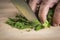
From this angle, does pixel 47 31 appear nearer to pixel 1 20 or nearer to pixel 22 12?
pixel 22 12

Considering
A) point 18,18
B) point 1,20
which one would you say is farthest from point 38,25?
point 1,20

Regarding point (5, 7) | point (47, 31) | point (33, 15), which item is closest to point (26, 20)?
point (33, 15)

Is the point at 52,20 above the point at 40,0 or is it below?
below

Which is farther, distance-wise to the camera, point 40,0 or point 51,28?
point 40,0

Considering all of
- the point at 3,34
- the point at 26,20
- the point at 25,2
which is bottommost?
the point at 3,34

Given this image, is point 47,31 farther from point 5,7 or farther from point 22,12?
point 5,7

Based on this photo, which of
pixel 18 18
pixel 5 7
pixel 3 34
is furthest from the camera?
pixel 5 7

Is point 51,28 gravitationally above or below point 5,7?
below

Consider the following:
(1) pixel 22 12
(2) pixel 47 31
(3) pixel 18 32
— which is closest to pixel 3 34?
(3) pixel 18 32

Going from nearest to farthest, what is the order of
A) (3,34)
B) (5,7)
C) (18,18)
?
1. (3,34)
2. (18,18)
3. (5,7)
